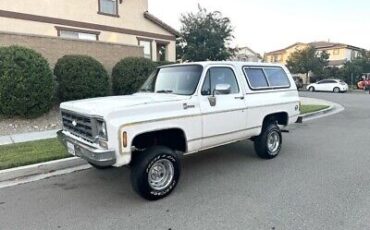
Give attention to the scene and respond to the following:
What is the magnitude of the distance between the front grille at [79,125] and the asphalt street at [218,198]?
0.94 m

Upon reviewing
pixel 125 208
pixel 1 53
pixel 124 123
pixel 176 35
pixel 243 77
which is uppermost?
pixel 176 35

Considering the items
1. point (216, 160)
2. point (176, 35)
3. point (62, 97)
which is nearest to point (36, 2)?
point (62, 97)

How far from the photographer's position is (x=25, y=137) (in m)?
8.31

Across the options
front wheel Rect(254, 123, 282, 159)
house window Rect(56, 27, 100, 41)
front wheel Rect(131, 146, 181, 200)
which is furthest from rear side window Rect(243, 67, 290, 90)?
house window Rect(56, 27, 100, 41)

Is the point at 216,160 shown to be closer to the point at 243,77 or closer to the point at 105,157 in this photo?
the point at 243,77

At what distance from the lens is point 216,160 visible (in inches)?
259

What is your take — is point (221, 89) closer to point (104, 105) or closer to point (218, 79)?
point (218, 79)

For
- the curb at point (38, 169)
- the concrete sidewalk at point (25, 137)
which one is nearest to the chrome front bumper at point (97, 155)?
the curb at point (38, 169)

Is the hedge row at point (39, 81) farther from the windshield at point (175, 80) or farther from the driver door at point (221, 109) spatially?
the driver door at point (221, 109)

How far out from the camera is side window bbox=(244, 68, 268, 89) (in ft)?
20.4

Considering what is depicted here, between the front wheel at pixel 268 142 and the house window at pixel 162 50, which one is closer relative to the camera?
the front wheel at pixel 268 142

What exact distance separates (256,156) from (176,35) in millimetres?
16812

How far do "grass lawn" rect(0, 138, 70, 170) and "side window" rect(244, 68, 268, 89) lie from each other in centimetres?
392

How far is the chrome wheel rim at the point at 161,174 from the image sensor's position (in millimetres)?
4598
